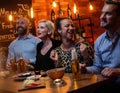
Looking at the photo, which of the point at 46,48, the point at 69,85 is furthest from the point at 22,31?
the point at 69,85

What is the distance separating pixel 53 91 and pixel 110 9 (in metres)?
1.07

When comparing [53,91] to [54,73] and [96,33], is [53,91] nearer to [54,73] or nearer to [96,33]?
[54,73]

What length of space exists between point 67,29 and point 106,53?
0.48 m

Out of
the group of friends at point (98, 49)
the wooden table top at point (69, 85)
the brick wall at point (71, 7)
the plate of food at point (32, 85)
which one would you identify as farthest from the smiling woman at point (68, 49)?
the brick wall at point (71, 7)

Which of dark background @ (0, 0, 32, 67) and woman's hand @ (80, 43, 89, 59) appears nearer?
woman's hand @ (80, 43, 89, 59)

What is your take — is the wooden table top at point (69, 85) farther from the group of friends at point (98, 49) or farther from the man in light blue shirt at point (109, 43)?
the man in light blue shirt at point (109, 43)

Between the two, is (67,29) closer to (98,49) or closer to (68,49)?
(68,49)

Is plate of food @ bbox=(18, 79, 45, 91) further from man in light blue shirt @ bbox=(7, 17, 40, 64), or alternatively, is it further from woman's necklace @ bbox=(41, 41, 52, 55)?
man in light blue shirt @ bbox=(7, 17, 40, 64)

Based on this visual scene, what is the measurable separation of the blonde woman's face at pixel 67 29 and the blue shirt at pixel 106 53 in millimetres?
296

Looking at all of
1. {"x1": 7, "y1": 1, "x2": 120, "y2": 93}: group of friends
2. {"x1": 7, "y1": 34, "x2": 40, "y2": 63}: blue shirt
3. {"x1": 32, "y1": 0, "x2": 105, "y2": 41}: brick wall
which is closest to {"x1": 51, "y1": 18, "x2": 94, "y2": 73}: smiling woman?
{"x1": 7, "y1": 1, "x2": 120, "y2": 93}: group of friends

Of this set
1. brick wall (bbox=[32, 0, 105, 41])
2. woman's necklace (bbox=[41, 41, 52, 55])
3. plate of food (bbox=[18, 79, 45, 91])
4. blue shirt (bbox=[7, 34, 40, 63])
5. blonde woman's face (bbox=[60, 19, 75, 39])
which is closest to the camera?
plate of food (bbox=[18, 79, 45, 91])

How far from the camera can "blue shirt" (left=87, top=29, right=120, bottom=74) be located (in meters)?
2.43

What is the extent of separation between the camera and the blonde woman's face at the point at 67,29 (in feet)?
8.83

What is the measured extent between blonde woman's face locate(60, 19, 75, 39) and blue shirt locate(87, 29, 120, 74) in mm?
296
